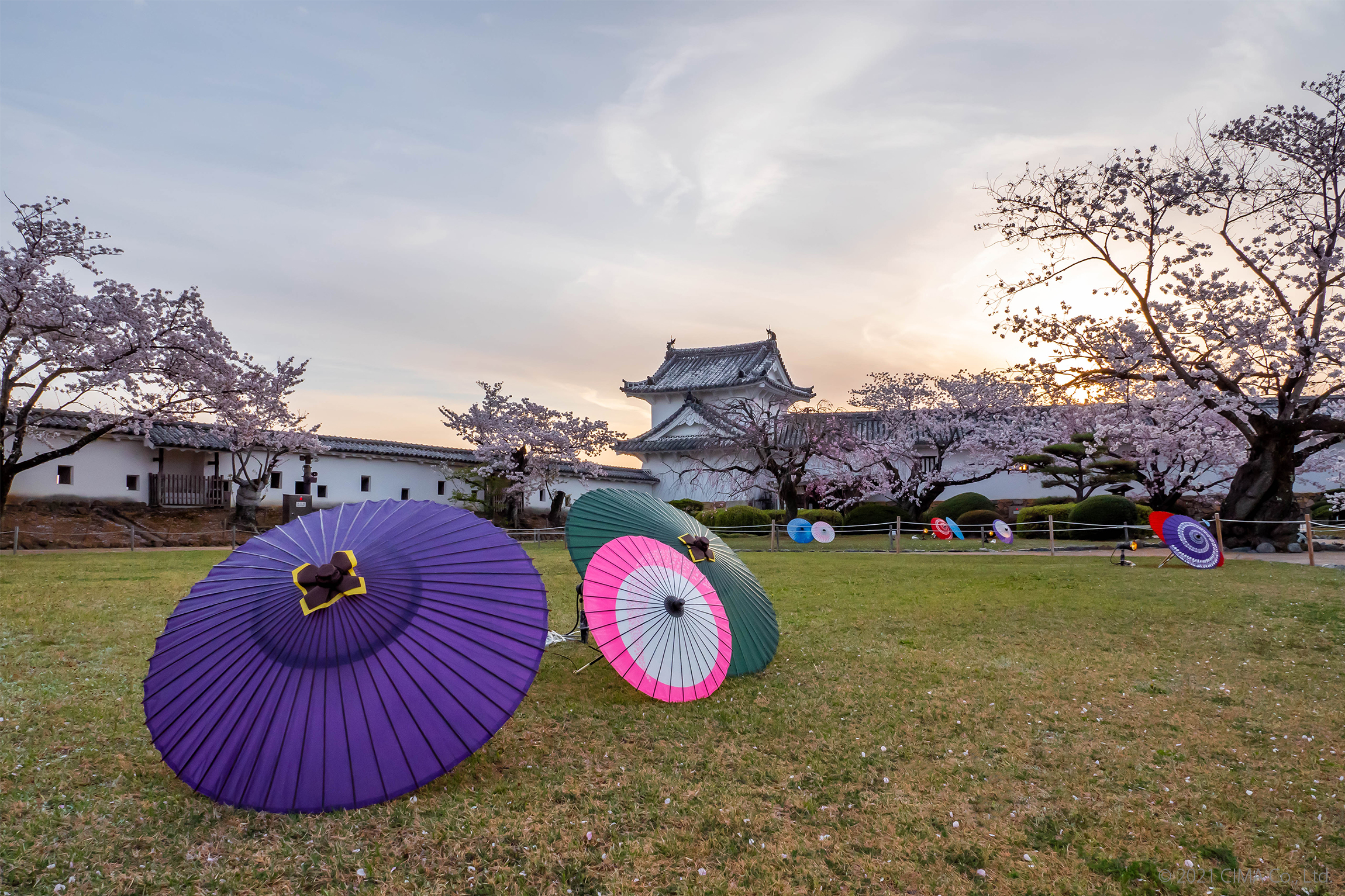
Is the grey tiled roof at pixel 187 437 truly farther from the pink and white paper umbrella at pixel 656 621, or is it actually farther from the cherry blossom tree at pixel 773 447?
the pink and white paper umbrella at pixel 656 621

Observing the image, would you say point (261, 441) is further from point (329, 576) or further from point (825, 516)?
point (329, 576)

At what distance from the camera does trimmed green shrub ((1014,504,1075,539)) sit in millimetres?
22250

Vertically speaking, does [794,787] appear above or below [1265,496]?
below

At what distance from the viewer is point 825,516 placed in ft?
88.3

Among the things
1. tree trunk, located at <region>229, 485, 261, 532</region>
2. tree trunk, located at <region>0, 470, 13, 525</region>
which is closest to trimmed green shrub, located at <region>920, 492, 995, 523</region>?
tree trunk, located at <region>229, 485, 261, 532</region>

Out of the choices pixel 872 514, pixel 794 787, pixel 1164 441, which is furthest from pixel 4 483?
pixel 1164 441

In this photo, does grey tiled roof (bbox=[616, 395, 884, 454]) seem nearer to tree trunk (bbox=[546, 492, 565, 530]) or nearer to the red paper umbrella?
tree trunk (bbox=[546, 492, 565, 530])

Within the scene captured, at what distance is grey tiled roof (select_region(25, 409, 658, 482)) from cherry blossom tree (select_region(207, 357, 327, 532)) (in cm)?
41

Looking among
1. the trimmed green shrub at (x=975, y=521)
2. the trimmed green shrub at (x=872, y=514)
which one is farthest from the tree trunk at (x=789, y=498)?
the trimmed green shrub at (x=975, y=521)

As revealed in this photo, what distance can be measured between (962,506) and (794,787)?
25.0 metres

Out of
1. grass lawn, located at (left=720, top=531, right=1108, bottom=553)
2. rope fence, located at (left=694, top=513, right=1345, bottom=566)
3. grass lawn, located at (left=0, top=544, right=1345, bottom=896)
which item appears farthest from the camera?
grass lawn, located at (left=720, top=531, right=1108, bottom=553)

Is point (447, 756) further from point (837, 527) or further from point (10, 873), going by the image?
point (837, 527)

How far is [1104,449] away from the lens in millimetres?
25734

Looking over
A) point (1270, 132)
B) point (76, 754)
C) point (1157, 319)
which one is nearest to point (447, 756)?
point (76, 754)
